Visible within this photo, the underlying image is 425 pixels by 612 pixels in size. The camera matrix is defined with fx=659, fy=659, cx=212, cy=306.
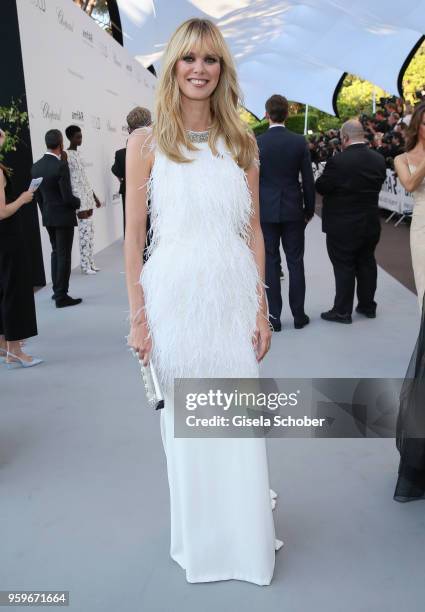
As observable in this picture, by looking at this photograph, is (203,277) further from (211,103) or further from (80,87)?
(80,87)

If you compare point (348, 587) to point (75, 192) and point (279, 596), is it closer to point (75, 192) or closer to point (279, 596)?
point (279, 596)

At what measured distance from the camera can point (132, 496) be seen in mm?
2887

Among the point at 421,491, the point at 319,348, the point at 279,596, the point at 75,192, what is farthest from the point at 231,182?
the point at 75,192

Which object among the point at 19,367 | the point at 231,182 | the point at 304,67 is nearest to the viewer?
the point at 231,182

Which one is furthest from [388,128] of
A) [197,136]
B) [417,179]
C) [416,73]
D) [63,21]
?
[416,73]

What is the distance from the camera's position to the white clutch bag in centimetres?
208

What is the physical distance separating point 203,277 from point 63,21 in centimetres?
789

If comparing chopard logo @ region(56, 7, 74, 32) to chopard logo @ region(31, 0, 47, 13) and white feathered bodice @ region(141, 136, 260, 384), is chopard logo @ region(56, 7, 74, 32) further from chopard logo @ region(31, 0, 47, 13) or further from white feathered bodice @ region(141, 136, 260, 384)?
white feathered bodice @ region(141, 136, 260, 384)

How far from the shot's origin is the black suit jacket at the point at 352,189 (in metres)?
5.52

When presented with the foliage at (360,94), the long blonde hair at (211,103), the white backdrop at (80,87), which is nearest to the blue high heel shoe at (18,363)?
the white backdrop at (80,87)

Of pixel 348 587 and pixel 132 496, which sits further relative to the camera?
pixel 132 496

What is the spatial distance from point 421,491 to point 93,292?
5256 mm

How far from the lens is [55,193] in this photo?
21.7ft

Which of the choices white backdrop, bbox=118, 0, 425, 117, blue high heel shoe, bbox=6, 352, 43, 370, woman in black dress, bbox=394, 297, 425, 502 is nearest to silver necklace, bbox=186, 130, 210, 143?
woman in black dress, bbox=394, 297, 425, 502
